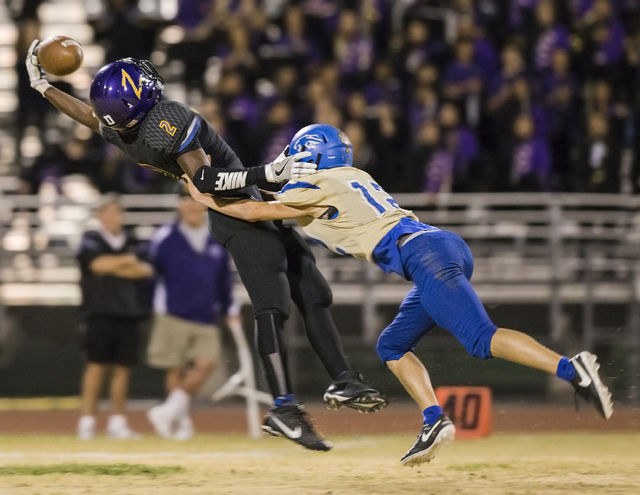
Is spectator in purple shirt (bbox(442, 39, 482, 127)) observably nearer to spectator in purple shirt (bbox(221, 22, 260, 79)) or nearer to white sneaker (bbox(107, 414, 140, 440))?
spectator in purple shirt (bbox(221, 22, 260, 79))

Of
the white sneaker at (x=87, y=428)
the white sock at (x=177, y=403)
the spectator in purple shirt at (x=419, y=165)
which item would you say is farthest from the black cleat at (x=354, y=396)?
the spectator in purple shirt at (x=419, y=165)

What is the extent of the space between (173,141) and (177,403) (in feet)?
12.8

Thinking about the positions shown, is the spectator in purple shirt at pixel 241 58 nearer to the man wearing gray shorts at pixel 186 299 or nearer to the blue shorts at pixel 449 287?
the man wearing gray shorts at pixel 186 299

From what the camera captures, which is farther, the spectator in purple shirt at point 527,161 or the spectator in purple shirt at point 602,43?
the spectator in purple shirt at point 602,43

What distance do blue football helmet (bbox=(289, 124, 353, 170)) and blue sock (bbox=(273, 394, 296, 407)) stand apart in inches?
57.5

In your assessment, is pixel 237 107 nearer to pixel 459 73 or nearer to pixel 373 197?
pixel 459 73

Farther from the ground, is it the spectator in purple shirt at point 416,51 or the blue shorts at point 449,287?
the spectator in purple shirt at point 416,51

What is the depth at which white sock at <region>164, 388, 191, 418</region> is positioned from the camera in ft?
31.3

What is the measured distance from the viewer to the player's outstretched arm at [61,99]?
6.93 metres

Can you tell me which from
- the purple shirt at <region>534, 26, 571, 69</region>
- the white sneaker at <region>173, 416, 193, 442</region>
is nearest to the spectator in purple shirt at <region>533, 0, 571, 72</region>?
the purple shirt at <region>534, 26, 571, 69</region>

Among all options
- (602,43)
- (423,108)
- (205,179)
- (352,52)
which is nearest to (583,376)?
(205,179)

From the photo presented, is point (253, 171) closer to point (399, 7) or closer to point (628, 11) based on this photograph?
point (399, 7)

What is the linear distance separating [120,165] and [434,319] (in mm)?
6472

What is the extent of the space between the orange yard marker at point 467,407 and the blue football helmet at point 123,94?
3688 mm
